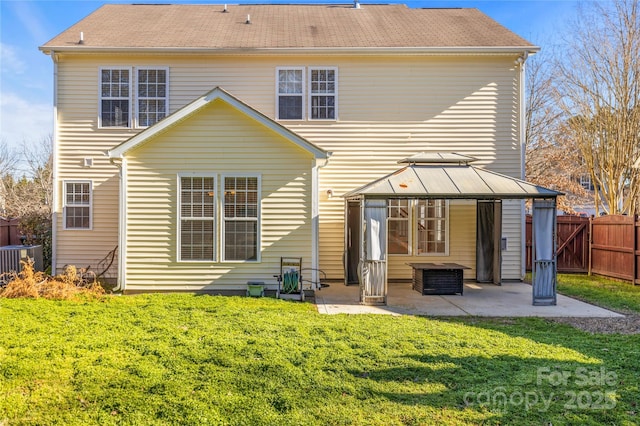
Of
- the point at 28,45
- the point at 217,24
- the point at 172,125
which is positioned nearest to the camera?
the point at 172,125

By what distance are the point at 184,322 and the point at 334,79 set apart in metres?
8.07

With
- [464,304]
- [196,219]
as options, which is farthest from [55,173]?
[464,304]

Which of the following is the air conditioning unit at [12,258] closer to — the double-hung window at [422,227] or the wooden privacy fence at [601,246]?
the double-hung window at [422,227]

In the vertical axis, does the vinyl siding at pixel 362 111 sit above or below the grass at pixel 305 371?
above

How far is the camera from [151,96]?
461 inches

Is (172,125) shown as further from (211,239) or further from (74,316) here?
(74,316)

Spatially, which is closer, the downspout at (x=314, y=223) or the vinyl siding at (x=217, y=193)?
the vinyl siding at (x=217, y=193)

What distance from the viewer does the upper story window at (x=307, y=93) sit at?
11.8 m

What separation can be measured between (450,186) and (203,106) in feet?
19.5

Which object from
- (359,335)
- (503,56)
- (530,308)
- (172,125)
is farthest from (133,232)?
(503,56)

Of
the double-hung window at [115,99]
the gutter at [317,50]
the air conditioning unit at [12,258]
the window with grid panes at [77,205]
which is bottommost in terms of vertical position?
the air conditioning unit at [12,258]

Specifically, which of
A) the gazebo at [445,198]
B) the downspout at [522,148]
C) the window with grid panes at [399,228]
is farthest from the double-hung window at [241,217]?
the downspout at [522,148]

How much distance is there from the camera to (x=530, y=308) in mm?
8516

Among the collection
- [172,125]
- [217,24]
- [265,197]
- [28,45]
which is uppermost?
[217,24]
